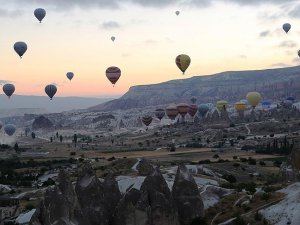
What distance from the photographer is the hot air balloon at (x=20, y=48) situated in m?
102

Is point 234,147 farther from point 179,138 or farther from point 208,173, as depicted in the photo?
point 208,173

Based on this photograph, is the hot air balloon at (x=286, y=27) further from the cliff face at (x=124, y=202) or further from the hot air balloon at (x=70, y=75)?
the cliff face at (x=124, y=202)

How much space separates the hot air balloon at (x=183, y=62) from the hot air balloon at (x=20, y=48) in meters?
32.4

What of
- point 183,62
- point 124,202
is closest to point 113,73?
point 183,62

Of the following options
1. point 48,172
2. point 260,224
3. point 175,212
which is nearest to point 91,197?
point 175,212

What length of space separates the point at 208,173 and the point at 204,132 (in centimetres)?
11297

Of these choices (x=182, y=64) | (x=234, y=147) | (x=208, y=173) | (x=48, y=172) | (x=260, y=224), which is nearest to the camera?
(x=260, y=224)

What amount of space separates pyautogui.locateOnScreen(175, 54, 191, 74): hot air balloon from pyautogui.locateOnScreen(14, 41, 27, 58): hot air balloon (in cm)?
3239

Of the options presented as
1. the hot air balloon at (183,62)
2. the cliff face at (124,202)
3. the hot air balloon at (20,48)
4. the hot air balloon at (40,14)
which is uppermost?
the hot air balloon at (40,14)

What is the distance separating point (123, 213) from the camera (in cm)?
3903

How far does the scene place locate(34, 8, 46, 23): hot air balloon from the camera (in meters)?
101

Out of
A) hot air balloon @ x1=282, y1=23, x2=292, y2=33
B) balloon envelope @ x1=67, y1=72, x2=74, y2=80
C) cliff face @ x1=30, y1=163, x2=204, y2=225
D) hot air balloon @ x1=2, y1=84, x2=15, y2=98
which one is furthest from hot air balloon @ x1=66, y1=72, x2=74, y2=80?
cliff face @ x1=30, y1=163, x2=204, y2=225

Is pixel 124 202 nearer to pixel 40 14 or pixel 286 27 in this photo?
pixel 40 14

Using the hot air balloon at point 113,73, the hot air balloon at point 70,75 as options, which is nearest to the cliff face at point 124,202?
the hot air balloon at point 113,73
